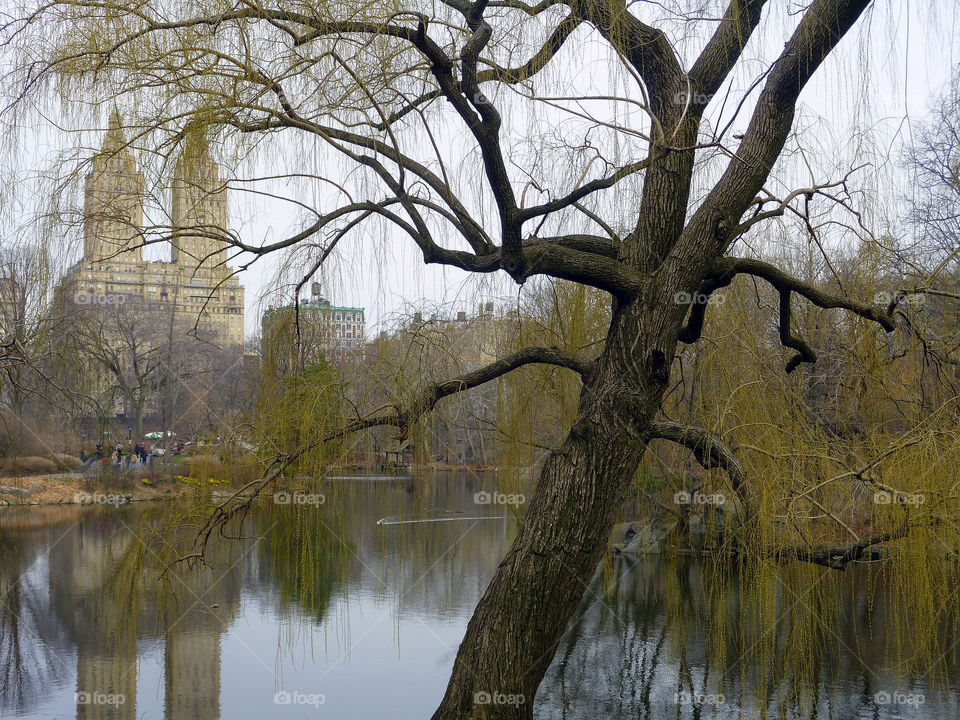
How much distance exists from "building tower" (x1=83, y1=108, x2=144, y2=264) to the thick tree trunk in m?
2.09

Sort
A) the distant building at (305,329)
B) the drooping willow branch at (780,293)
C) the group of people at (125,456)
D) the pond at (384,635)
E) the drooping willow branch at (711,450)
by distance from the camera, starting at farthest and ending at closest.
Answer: the group of people at (125,456), the pond at (384,635), the distant building at (305,329), the drooping willow branch at (711,450), the drooping willow branch at (780,293)

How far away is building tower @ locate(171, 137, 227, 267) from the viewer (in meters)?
3.70

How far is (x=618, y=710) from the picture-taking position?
7754 millimetres

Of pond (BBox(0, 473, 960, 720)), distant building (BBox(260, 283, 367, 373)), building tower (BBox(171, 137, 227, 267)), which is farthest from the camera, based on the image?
pond (BBox(0, 473, 960, 720))

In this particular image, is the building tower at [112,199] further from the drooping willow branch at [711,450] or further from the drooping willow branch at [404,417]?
the drooping willow branch at [711,450]

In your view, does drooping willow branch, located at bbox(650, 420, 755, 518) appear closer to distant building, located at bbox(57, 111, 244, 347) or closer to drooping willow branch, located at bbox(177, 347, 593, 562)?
drooping willow branch, located at bbox(177, 347, 593, 562)

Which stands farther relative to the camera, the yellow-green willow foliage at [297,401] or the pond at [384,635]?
the pond at [384,635]

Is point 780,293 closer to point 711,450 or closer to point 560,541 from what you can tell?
point 711,450

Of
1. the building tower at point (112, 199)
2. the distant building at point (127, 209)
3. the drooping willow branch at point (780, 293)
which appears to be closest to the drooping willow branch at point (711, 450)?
the drooping willow branch at point (780, 293)

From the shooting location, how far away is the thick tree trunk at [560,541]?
3.78 m

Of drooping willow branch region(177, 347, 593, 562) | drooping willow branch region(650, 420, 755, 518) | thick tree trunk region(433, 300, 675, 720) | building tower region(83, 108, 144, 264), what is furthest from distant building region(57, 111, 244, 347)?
drooping willow branch region(650, 420, 755, 518)

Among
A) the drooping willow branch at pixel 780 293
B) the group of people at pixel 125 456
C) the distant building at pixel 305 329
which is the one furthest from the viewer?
the group of people at pixel 125 456

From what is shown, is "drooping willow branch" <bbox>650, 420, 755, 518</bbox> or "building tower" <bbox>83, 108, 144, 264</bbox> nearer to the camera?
"building tower" <bbox>83, 108, 144, 264</bbox>

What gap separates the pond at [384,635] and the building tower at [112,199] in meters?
1.27
